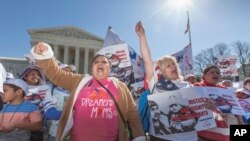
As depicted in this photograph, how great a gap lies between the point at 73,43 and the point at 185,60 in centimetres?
6060

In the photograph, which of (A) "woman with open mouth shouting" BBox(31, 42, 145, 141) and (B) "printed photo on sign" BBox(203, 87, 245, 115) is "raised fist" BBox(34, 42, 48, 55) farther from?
(B) "printed photo on sign" BBox(203, 87, 245, 115)

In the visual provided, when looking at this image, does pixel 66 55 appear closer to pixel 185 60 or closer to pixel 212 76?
pixel 185 60

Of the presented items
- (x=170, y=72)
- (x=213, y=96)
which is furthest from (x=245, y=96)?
(x=170, y=72)

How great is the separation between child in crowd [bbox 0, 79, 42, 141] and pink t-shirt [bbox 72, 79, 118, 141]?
912 millimetres

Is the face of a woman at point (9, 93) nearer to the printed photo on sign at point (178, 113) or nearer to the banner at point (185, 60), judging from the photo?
the printed photo on sign at point (178, 113)

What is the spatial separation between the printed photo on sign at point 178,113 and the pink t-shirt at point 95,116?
57 cm

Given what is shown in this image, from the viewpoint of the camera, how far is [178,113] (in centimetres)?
367

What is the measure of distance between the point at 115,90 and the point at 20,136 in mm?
1445

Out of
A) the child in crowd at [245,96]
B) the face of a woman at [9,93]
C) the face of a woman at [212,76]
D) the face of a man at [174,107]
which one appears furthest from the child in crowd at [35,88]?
the child in crowd at [245,96]

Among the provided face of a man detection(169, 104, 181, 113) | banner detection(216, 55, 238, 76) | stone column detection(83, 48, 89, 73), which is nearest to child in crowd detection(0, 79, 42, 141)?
face of a man detection(169, 104, 181, 113)

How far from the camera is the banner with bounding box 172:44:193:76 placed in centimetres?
924

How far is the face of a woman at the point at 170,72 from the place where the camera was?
411cm

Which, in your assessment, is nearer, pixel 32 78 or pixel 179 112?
pixel 179 112

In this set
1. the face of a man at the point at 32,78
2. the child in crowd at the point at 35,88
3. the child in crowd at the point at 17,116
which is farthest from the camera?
the face of a man at the point at 32,78
